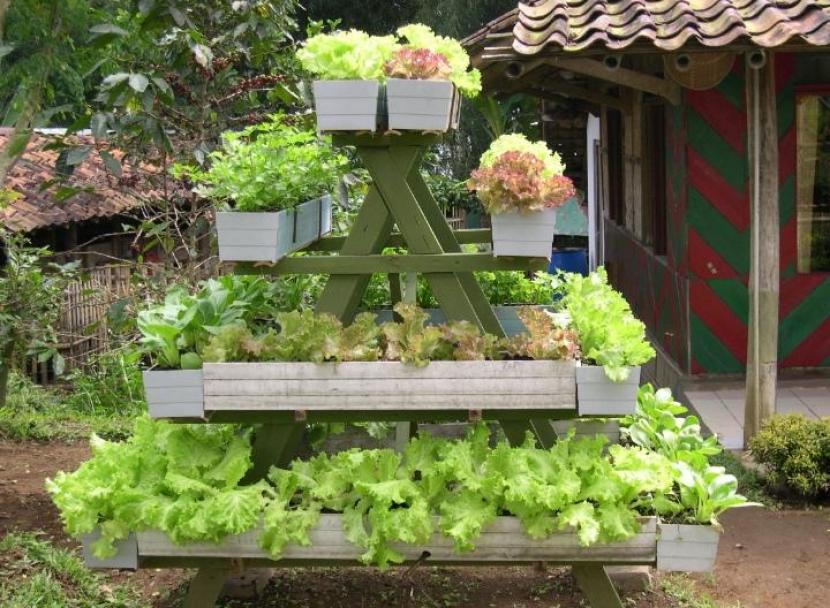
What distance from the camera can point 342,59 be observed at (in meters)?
3.88

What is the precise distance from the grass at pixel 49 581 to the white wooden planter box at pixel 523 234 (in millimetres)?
2255

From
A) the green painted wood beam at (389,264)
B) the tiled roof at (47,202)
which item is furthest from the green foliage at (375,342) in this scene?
the tiled roof at (47,202)

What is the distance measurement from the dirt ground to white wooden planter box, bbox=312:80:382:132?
5.79ft

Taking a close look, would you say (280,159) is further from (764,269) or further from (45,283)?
(45,283)

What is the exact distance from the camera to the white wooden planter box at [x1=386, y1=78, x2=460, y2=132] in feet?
12.6

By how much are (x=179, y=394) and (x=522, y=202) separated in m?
1.37

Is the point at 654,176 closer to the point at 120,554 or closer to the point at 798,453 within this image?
the point at 798,453

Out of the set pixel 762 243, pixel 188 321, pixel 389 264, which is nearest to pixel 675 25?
pixel 762 243

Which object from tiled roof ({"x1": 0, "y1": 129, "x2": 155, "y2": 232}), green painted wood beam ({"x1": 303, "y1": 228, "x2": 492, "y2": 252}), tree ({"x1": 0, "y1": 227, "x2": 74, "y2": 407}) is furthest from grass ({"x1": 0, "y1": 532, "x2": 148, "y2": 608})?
tiled roof ({"x1": 0, "y1": 129, "x2": 155, "y2": 232})

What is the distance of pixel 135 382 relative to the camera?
10.3m

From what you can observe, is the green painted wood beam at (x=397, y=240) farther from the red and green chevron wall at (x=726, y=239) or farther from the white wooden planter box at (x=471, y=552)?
the red and green chevron wall at (x=726, y=239)

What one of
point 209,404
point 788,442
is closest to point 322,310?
point 209,404

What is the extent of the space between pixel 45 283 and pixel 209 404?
17.9 ft

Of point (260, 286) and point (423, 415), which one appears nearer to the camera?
point (423, 415)
